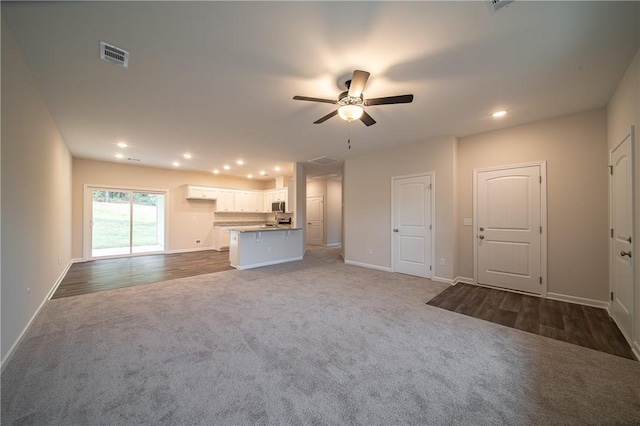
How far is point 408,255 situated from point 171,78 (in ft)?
15.9

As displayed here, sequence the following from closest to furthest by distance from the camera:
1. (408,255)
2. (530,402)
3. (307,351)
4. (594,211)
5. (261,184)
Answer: (530,402) → (307,351) → (594,211) → (408,255) → (261,184)

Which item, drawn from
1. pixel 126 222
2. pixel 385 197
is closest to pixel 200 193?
pixel 126 222

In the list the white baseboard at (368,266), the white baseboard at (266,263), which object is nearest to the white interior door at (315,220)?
the white baseboard at (266,263)

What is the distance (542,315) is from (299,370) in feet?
10.4

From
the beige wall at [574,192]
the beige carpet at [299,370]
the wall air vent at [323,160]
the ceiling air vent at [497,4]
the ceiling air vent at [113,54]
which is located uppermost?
the ceiling air vent at [497,4]

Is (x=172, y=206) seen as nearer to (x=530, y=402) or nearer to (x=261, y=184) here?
(x=261, y=184)

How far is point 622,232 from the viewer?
2.62 metres

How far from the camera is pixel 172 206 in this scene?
7895mm

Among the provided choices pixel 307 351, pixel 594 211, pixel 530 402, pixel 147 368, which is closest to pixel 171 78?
pixel 147 368

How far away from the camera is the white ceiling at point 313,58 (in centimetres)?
181

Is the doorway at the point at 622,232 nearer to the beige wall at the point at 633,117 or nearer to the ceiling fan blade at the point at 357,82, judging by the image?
the beige wall at the point at 633,117

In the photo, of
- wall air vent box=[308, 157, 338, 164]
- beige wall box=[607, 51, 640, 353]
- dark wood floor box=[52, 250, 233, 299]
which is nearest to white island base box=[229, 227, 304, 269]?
dark wood floor box=[52, 250, 233, 299]

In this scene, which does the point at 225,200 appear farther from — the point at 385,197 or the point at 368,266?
the point at 385,197

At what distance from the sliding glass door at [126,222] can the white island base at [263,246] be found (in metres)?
3.53
